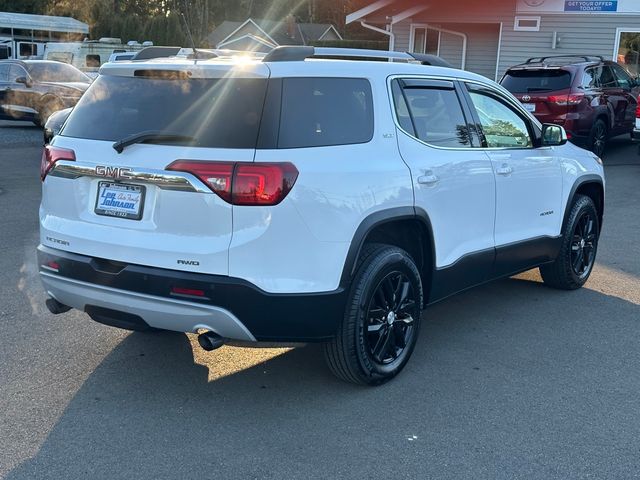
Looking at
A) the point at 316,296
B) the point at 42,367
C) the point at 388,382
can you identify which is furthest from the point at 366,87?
the point at 42,367

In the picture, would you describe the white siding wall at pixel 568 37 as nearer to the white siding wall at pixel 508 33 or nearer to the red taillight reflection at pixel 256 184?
the white siding wall at pixel 508 33

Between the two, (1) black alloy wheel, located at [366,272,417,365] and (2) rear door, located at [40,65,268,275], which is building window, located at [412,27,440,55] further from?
(2) rear door, located at [40,65,268,275]

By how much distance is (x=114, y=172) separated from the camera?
3768mm

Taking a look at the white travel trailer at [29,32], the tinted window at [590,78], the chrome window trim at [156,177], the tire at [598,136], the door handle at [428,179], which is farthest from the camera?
the white travel trailer at [29,32]

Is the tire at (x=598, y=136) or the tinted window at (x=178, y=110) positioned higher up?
the tinted window at (x=178, y=110)

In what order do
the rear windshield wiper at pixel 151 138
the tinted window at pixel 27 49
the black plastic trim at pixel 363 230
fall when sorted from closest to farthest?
1. the rear windshield wiper at pixel 151 138
2. the black plastic trim at pixel 363 230
3. the tinted window at pixel 27 49

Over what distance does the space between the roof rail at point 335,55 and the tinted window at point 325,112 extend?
0.17 m

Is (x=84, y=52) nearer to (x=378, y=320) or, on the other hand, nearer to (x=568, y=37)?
(x=568, y=37)

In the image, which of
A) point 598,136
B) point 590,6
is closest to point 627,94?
point 598,136

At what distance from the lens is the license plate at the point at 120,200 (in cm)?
374

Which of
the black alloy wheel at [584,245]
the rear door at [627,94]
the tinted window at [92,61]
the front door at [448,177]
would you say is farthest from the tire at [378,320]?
the tinted window at [92,61]

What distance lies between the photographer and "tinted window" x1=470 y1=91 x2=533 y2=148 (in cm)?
518

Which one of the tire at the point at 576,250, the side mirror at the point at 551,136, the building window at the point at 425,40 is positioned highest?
the building window at the point at 425,40

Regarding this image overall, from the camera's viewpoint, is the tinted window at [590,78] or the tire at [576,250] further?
the tinted window at [590,78]
